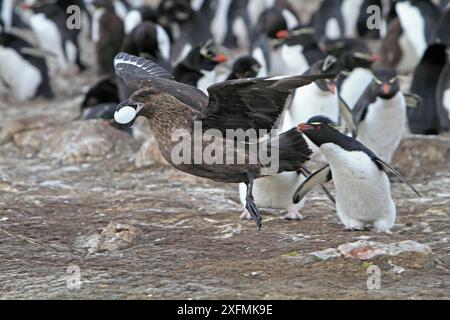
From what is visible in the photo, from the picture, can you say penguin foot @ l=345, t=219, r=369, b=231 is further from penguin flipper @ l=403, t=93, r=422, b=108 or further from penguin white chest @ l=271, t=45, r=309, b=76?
penguin white chest @ l=271, t=45, r=309, b=76

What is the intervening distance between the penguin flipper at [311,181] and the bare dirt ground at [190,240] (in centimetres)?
20

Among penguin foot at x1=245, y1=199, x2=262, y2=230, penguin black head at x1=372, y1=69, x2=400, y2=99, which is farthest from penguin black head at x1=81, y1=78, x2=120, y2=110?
penguin foot at x1=245, y1=199, x2=262, y2=230

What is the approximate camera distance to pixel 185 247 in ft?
18.8

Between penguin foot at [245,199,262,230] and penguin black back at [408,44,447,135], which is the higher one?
penguin black back at [408,44,447,135]

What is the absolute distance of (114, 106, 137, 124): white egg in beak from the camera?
5.46 meters

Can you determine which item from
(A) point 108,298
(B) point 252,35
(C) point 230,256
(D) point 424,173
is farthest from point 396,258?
(B) point 252,35

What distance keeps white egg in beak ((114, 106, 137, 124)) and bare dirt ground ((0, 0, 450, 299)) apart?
0.73 metres

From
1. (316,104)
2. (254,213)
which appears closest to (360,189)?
(254,213)

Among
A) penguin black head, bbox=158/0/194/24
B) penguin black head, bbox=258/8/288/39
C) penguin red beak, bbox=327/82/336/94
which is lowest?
penguin red beak, bbox=327/82/336/94

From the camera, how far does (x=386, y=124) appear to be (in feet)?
26.9

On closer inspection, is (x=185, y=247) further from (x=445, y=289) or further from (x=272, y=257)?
(x=445, y=289)

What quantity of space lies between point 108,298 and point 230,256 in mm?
965

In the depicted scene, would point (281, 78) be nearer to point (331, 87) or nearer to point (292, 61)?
point (331, 87)

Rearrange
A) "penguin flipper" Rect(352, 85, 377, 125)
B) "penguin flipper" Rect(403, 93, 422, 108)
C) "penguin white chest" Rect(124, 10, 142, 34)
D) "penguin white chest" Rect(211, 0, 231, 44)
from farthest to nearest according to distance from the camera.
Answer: "penguin white chest" Rect(211, 0, 231, 44) → "penguin white chest" Rect(124, 10, 142, 34) → "penguin flipper" Rect(403, 93, 422, 108) → "penguin flipper" Rect(352, 85, 377, 125)
